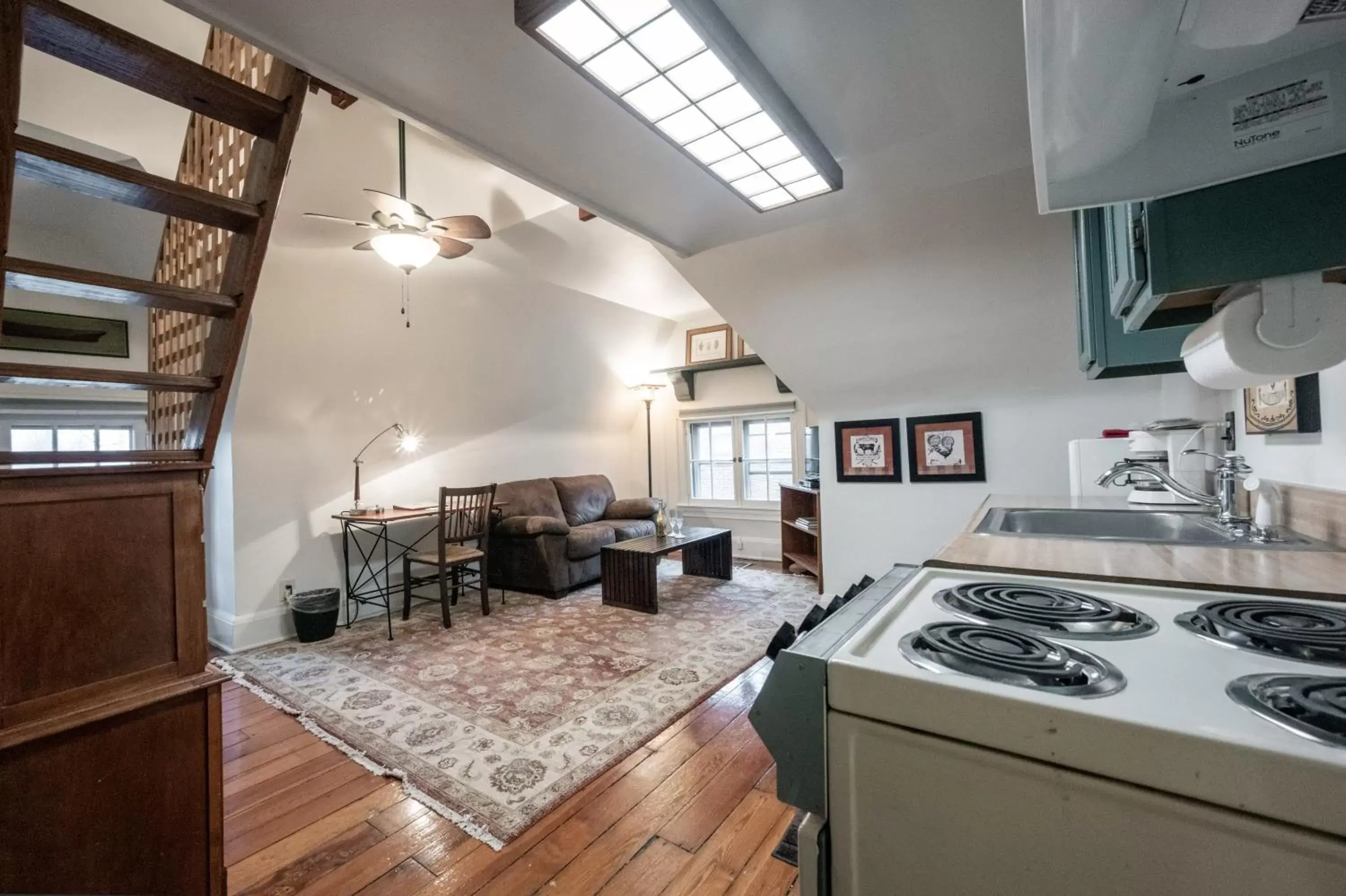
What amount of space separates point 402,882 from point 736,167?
8.04ft

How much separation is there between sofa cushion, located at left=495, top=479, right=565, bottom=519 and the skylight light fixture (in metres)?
3.72

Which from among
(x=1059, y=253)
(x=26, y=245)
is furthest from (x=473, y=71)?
(x=26, y=245)

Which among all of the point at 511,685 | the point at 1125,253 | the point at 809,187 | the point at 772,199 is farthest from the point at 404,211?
the point at 1125,253

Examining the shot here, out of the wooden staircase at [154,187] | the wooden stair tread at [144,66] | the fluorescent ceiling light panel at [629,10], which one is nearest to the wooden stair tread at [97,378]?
the wooden staircase at [154,187]

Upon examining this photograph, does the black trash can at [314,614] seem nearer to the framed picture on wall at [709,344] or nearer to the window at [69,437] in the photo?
the window at [69,437]

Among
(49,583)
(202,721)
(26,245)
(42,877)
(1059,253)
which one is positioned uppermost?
(26,245)

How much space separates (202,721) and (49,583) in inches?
17.6

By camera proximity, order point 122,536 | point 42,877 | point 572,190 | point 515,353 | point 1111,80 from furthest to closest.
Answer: point 515,353 < point 572,190 < point 122,536 < point 42,877 < point 1111,80

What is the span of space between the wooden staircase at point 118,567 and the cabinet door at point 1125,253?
5.76 ft

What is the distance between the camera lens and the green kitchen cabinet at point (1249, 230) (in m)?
0.70

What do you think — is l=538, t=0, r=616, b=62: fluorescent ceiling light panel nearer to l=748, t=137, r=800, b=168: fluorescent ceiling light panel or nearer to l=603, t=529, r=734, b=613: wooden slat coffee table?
l=748, t=137, r=800, b=168: fluorescent ceiling light panel

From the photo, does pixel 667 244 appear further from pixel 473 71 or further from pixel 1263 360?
pixel 1263 360

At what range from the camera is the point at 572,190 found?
6.32ft

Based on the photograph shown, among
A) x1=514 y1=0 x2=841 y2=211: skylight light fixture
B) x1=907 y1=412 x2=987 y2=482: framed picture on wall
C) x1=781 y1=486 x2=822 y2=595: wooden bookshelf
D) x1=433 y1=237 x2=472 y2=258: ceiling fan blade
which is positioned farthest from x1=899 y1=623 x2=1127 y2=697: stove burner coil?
x1=781 y1=486 x2=822 y2=595: wooden bookshelf
